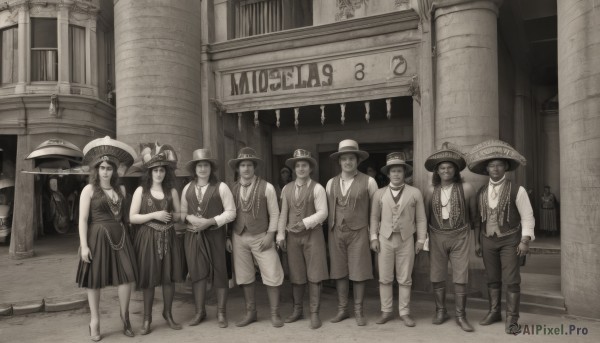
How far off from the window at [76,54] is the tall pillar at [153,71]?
3.94 meters

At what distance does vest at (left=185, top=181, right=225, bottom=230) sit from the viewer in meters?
5.04

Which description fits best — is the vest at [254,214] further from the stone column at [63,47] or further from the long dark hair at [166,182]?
the stone column at [63,47]

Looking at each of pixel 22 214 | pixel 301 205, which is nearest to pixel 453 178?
pixel 301 205

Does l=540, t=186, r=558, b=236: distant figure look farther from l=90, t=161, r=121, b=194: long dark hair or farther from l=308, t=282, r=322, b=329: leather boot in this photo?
l=90, t=161, r=121, b=194: long dark hair

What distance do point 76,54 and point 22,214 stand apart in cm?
407

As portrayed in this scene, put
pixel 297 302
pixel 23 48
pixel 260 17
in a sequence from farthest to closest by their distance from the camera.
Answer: pixel 23 48, pixel 260 17, pixel 297 302

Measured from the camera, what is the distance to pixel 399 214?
490 cm

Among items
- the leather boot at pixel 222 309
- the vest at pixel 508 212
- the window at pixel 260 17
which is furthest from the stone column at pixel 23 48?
the vest at pixel 508 212

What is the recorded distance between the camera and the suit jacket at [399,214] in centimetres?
491

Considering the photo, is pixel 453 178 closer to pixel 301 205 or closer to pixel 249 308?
pixel 301 205

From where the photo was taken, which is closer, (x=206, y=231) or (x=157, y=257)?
(x=157, y=257)

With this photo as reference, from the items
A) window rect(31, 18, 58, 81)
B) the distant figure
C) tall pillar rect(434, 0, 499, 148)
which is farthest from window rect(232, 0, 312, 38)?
the distant figure

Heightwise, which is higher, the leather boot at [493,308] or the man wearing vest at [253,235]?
the man wearing vest at [253,235]

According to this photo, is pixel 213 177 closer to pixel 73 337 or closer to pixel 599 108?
pixel 73 337
